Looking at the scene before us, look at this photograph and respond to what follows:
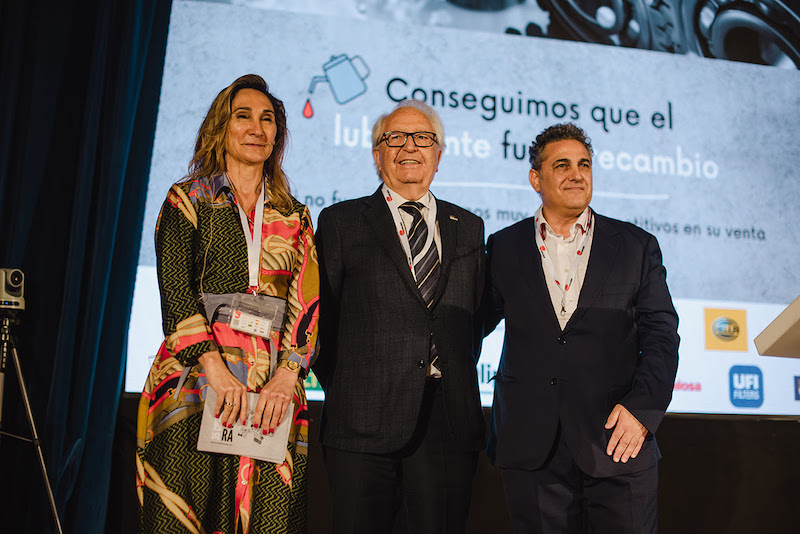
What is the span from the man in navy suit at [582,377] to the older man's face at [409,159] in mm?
375

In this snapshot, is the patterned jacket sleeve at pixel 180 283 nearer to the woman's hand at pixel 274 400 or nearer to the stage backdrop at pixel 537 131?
the woman's hand at pixel 274 400

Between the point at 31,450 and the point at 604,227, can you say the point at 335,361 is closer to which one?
the point at 604,227

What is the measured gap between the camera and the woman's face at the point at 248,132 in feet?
5.86

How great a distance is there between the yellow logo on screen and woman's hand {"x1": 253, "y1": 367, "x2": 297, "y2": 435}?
7.93 feet

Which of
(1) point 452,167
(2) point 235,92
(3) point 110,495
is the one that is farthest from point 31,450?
(1) point 452,167

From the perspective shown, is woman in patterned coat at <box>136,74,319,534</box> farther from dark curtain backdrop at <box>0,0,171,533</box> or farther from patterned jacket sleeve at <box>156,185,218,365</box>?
dark curtain backdrop at <box>0,0,171,533</box>

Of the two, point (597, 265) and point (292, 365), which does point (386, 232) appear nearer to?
point (292, 365)

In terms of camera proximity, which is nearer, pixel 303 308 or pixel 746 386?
pixel 303 308

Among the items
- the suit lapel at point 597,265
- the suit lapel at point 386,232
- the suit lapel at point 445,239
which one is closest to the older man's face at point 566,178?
the suit lapel at point 597,265

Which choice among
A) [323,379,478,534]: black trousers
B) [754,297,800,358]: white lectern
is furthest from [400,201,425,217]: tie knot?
[754,297,800,358]: white lectern

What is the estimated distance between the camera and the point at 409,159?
2070mm

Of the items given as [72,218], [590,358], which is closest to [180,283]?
[590,358]

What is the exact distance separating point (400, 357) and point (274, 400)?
393mm

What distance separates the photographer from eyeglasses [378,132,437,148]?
2092mm
